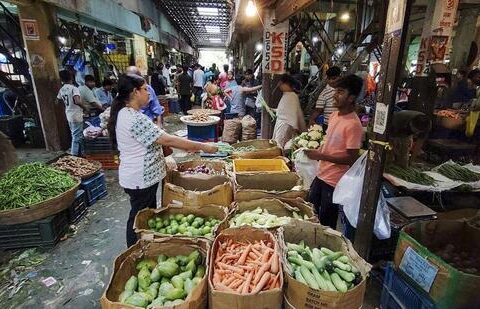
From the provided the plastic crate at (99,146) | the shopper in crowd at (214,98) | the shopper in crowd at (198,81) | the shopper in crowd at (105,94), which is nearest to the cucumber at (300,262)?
the plastic crate at (99,146)

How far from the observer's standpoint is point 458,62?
11.5 meters

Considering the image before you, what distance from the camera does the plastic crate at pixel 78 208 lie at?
479 cm

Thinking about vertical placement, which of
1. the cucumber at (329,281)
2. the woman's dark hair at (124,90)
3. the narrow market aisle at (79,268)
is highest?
the woman's dark hair at (124,90)

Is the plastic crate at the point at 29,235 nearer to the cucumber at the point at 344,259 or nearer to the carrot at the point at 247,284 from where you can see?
the carrot at the point at 247,284

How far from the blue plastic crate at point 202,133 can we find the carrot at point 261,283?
590 cm

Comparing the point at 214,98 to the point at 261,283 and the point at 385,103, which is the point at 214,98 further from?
the point at 261,283

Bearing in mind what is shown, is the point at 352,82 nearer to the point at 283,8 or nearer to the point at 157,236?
the point at 157,236

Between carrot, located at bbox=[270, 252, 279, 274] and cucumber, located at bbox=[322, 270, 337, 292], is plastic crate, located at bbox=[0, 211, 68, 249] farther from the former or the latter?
cucumber, located at bbox=[322, 270, 337, 292]

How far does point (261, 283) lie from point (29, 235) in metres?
3.76

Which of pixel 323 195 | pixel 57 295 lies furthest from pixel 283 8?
pixel 57 295

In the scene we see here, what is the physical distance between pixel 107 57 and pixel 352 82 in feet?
46.1

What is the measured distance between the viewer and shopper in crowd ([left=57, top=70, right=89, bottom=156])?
6.86 meters

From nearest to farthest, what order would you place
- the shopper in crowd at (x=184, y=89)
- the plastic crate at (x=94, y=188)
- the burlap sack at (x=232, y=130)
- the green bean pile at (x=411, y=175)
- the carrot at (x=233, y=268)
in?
the carrot at (x=233, y=268) < the green bean pile at (x=411, y=175) < the plastic crate at (x=94, y=188) < the burlap sack at (x=232, y=130) < the shopper in crowd at (x=184, y=89)

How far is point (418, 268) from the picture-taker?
254 centimetres
